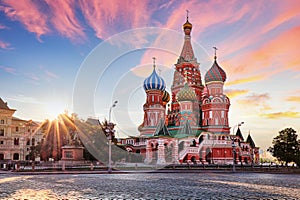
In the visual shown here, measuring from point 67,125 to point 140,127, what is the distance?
2323 cm

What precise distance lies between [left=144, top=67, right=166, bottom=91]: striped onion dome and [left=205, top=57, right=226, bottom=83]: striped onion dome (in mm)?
10745

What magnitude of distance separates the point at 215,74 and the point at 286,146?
2217 cm

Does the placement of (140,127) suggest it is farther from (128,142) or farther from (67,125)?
(67,125)

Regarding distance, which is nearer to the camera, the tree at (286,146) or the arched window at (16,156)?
the tree at (286,146)

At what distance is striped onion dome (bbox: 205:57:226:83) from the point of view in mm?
67812

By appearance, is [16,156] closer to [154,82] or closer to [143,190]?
[154,82]

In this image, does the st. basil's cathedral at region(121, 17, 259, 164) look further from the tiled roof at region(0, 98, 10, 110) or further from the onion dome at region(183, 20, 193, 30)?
the tiled roof at region(0, 98, 10, 110)

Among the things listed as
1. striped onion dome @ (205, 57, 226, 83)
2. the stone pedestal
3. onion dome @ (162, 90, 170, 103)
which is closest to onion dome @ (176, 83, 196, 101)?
striped onion dome @ (205, 57, 226, 83)

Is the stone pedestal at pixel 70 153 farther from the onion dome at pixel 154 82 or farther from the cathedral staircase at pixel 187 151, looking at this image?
the onion dome at pixel 154 82

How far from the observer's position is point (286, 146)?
51.6m

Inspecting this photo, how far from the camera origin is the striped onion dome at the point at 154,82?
73.4m

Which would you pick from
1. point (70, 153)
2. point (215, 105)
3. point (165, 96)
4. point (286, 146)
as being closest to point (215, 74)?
point (215, 105)

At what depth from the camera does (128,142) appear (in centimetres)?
7262

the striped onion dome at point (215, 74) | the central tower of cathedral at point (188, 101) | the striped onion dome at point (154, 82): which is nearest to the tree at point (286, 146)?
the central tower of cathedral at point (188, 101)
